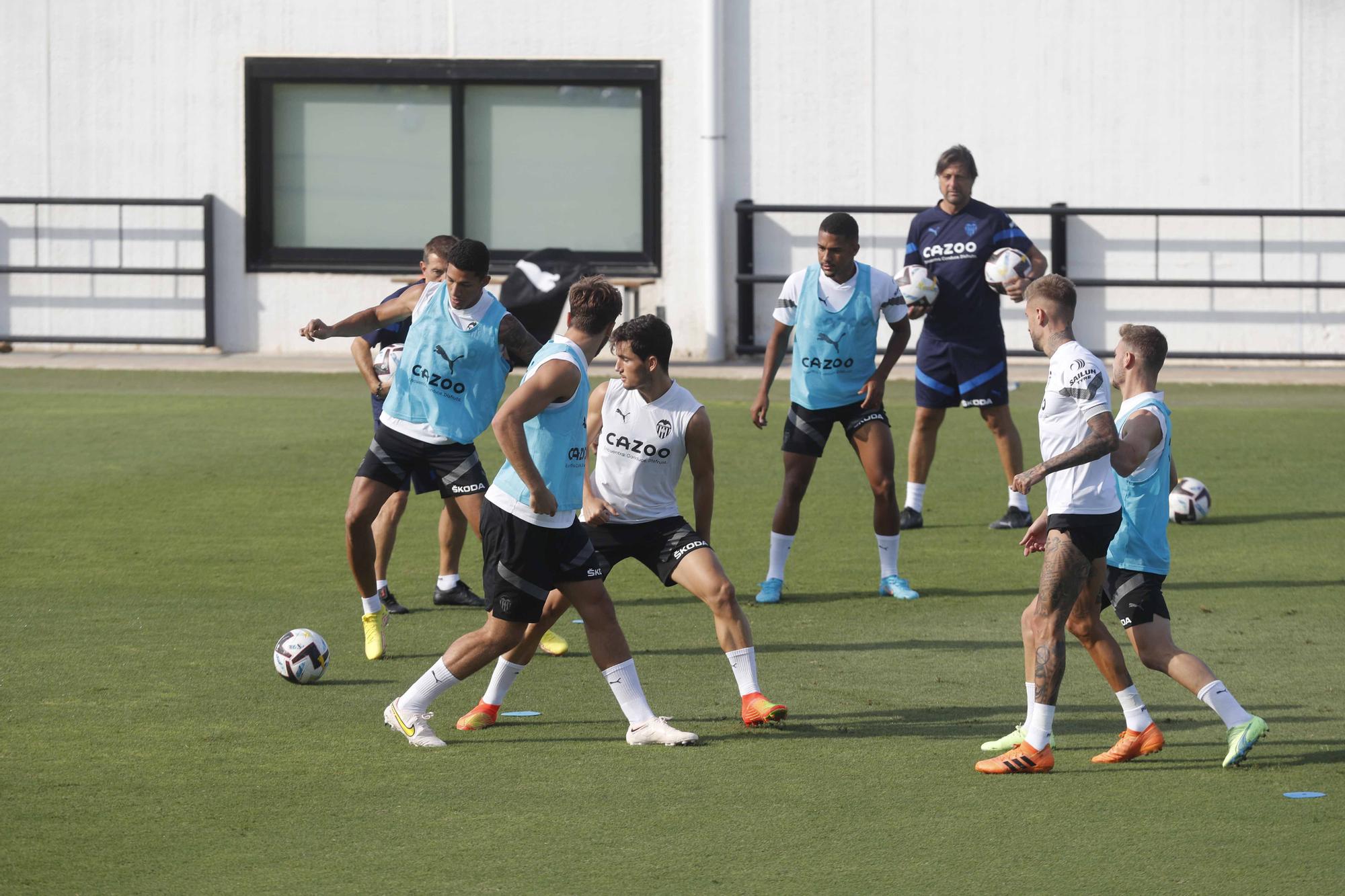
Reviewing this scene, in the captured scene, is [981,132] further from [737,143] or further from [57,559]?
[57,559]

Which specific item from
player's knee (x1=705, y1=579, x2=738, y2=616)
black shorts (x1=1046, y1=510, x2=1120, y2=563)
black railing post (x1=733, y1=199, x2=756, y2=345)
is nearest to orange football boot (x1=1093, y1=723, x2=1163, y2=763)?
black shorts (x1=1046, y1=510, x2=1120, y2=563)

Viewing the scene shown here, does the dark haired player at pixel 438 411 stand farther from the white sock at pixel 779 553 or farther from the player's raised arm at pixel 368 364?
the white sock at pixel 779 553

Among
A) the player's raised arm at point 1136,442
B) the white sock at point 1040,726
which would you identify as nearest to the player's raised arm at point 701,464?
the white sock at point 1040,726

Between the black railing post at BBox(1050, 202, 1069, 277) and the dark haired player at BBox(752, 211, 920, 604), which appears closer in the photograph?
the dark haired player at BBox(752, 211, 920, 604)

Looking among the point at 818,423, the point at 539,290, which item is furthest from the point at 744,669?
the point at 539,290

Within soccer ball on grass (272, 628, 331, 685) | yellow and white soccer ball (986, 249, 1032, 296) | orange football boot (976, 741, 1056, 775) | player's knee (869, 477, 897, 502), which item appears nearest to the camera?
orange football boot (976, 741, 1056, 775)

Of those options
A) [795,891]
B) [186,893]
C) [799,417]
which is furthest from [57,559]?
[795,891]

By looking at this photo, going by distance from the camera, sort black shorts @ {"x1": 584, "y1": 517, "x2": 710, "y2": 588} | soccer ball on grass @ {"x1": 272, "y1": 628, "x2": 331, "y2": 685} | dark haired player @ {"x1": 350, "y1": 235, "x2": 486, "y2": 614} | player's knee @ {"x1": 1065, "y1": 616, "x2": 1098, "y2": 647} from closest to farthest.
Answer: player's knee @ {"x1": 1065, "y1": 616, "x2": 1098, "y2": 647} < black shorts @ {"x1": 584, "y1": 517, "x2": 710, "y2": 588} < soccer ball on grass @ {"x1": 272, "y1": 628, "x2": 331, "y2": 685} < dark haired player @ {"x1": 350, "y1": 235, "x2": 486, "y2": 614}

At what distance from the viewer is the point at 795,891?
16.1 ft

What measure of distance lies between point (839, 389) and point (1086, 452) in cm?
356

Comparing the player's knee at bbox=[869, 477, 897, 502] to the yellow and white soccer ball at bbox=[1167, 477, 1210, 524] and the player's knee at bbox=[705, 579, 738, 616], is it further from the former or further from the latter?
the yellow and white soccer ball at bbox=[1167, 477, 1210, 524]

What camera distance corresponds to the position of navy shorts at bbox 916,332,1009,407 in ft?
36.8

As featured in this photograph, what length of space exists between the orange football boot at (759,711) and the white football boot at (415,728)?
1.19 m

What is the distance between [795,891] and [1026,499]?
7.28 metres
